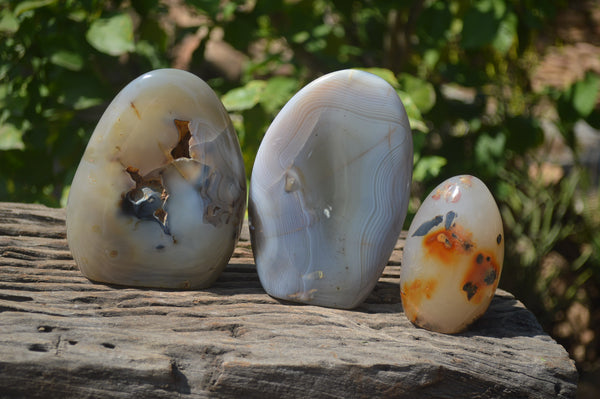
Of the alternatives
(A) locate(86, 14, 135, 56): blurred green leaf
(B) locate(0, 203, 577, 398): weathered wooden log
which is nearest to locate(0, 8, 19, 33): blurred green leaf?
(A) locate(86, 14, 135, 56): blurred green leaf

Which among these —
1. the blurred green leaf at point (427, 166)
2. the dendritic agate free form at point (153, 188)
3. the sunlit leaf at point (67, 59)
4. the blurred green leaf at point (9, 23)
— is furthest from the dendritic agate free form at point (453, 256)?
the blurred green leaf at point (9, 23)

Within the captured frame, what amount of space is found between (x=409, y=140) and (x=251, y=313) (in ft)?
1.18

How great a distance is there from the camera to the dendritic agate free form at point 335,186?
94 cm

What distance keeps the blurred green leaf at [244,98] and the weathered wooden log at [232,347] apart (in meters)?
0.54

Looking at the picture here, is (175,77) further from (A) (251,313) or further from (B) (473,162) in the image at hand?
(B) (473,162)

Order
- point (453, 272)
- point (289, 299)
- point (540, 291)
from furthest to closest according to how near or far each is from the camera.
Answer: point (540, 291) → point (289, 299) → point (453, 272)

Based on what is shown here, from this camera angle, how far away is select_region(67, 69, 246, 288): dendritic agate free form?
94 cm

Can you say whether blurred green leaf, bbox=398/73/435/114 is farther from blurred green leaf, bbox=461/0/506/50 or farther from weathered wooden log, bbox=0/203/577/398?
weathered wooden log, bbox=0/203/577/398

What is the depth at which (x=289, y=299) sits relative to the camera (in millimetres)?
1000

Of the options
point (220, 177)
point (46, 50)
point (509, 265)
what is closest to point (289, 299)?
point (220, 177)

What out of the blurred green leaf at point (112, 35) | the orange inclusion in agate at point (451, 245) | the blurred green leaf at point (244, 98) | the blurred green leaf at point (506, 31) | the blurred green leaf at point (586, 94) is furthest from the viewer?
the blurred green leaf at point (586, 94)

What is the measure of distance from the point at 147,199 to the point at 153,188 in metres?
0.02

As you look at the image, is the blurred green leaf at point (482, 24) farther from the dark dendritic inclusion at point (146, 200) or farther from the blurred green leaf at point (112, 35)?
the dark dendritic inclusion at point (146, 200)

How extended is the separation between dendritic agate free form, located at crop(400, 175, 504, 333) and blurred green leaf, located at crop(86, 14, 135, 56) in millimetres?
756
